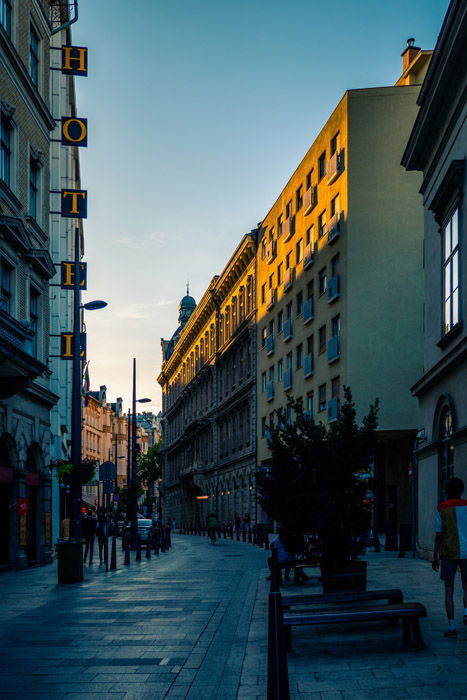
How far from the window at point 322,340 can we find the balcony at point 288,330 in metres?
5.49

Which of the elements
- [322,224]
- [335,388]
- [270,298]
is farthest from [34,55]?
[270,298]

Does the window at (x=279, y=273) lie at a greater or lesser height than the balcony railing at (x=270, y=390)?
greater

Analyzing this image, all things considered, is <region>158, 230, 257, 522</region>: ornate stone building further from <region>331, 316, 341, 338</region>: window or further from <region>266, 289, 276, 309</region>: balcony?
<region>331, 316, 341, 338</region>: window

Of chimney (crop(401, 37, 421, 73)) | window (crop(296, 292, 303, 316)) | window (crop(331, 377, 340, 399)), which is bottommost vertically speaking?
window (crop(331, 377, 340, 399))

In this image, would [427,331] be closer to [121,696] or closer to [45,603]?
[45,603]

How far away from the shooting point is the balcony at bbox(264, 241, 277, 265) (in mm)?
53844

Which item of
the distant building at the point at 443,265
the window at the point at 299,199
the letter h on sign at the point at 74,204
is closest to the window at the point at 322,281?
the window at the point at 299,199

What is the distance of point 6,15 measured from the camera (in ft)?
78.5

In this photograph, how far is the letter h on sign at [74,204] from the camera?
2808 centimetres

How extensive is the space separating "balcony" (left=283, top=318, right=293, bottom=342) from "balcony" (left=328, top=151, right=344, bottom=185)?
991cm

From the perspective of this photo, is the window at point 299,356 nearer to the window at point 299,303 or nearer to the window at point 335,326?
the window at point 299,303

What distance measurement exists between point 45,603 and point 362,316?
25.3 m

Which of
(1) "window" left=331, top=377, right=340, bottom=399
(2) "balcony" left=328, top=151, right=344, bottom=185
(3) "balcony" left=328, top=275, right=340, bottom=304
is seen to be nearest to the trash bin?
(1) "window" left=331, top=377, right=340, bottom=399

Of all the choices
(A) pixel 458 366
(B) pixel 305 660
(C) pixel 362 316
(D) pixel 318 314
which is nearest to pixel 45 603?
(B) pixel 305 660
